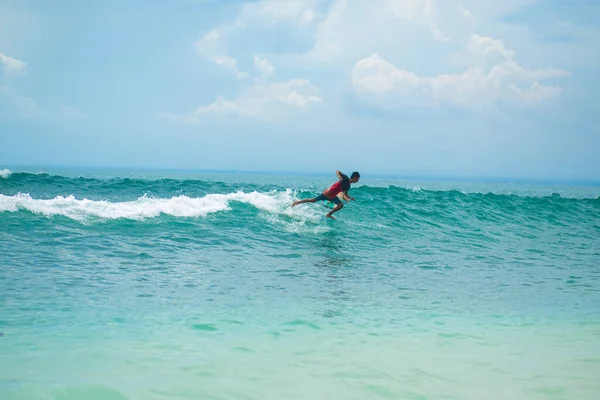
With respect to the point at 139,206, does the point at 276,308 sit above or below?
below

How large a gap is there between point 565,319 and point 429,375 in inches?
153

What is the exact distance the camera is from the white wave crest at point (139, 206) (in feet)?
46.8

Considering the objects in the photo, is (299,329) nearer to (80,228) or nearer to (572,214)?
(80,228)

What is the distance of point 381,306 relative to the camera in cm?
819

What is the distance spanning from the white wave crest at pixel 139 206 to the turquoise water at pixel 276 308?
0.10m

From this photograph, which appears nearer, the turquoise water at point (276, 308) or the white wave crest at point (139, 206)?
the turquoise water at point (276, 308)

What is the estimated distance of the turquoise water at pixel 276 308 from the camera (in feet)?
16.7

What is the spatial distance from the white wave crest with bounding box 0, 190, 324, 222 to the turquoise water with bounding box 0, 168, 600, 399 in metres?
0.10

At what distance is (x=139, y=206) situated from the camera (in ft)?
53.3

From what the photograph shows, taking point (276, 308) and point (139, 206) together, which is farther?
point (139, 206)

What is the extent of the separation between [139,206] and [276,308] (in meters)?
9.84

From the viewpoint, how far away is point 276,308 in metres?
7.82

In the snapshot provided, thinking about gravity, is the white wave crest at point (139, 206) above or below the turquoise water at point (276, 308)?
above

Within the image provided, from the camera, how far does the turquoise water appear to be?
16.7 ft
